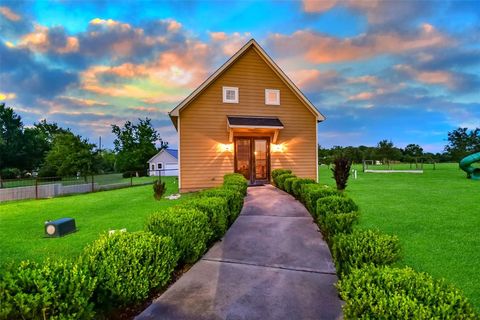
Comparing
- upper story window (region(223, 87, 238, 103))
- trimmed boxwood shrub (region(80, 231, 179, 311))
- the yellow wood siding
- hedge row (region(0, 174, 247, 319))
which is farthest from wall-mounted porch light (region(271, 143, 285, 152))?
trimmed boxwood shrub (region(80, 231, 179, 311))

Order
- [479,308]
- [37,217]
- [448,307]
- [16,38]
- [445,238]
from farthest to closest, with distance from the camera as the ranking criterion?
1. [37,217]
2. [16,38]
3. [445,238]
4. [479,308]
5. [448,307]

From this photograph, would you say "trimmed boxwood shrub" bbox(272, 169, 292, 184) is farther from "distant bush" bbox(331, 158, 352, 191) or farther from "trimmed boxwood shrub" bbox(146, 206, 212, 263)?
"trimmed boxwood shrub" bbox(146, 206, 212, 263)

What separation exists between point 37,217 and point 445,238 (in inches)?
481

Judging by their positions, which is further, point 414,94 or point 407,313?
point 414,94

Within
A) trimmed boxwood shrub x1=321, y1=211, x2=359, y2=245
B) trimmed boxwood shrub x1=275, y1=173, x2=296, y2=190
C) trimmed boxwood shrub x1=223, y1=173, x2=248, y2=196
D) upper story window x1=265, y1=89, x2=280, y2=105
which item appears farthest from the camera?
upper story window x1=265, y1=89, x2=280, y2=105

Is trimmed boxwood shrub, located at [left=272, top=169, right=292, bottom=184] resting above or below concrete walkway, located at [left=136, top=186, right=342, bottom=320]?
above

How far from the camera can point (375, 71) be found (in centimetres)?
1747

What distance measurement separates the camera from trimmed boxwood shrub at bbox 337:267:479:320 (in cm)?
185

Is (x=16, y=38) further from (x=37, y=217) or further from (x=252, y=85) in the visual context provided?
(x=252, y=85)

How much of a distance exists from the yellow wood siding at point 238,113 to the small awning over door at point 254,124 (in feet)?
1.18

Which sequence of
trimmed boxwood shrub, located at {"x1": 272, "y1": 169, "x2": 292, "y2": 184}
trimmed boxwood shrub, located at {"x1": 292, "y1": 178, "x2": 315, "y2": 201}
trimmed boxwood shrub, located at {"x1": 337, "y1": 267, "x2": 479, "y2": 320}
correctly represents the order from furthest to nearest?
1. trimmed boxwood shrub, located at {"x1": 272, "y1": 169, "x2": 292, "y2": 184}
2. trimmed boxwood shrub, located at {"x1": 292, "y1": 178, "x2": 315, "y2": 201}
3. trimmed boxwood shrub, located at {"x1": 337, "y1": 267, "x2": 479, "y2": 320}

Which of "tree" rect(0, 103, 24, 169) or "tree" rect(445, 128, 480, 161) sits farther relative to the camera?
"tree" rect(445, 128, 480, 161)

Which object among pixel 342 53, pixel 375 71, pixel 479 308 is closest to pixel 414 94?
pixel 375 71

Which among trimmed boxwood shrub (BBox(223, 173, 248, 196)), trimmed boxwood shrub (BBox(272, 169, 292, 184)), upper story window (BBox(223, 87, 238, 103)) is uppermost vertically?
upper story window (BBox(223, 87, 238, 103))
